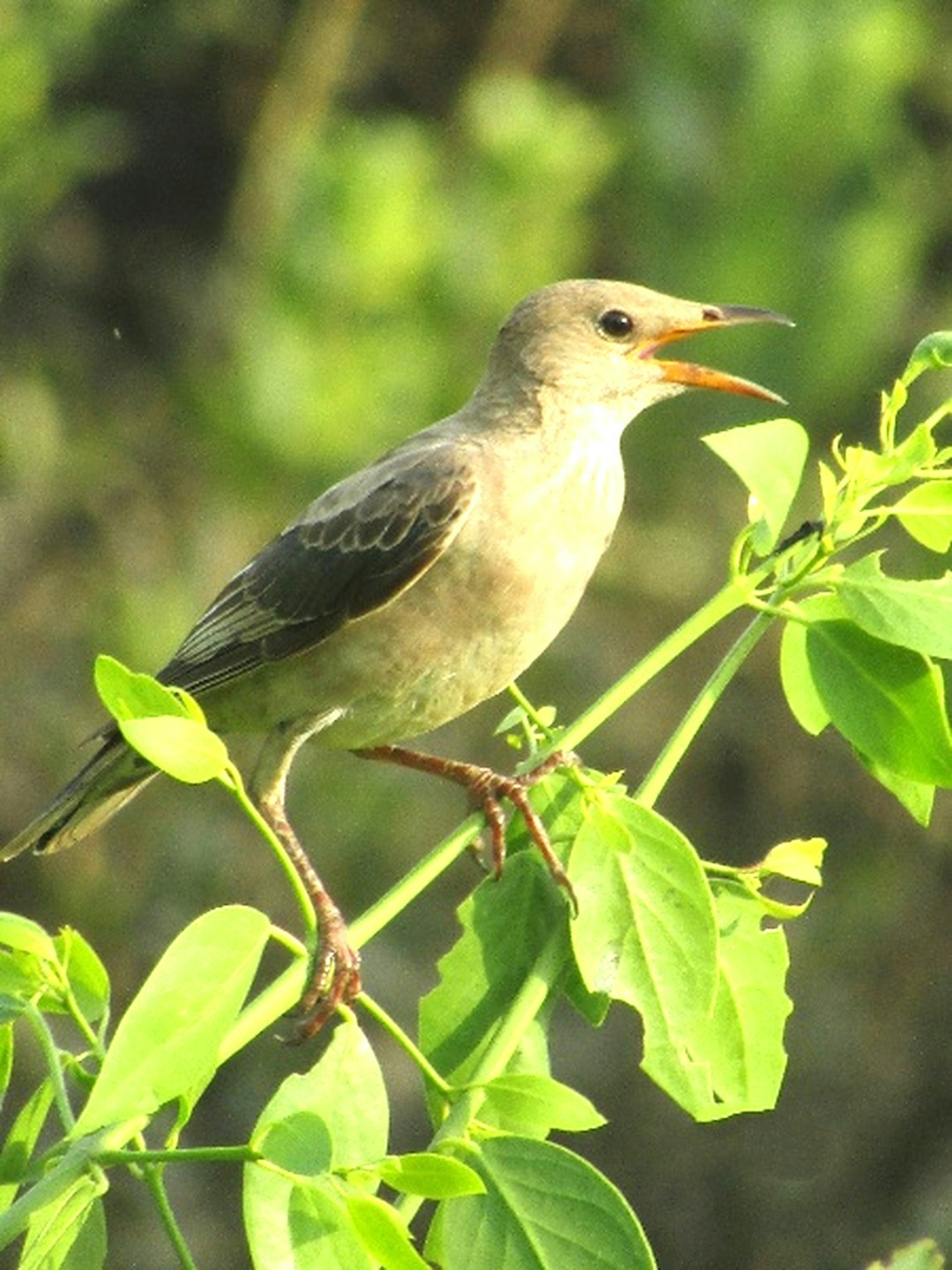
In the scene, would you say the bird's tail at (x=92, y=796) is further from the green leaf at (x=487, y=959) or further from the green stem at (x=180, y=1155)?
the green stem at (x=180, y=1155)

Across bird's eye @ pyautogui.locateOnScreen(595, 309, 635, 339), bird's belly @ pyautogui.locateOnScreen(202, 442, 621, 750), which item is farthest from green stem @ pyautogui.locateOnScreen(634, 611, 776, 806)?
bird's eye @ pyautogui.locateOnScreen(595, 309, 635, 339)

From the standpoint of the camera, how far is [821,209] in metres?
9.62

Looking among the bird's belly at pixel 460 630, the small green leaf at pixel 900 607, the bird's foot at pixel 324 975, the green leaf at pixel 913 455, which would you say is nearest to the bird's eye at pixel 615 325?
the bird's belly at pixel 460 630

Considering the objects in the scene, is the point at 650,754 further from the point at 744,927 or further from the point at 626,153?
the point at 744,927

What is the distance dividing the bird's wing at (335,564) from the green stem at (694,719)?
1868 mm

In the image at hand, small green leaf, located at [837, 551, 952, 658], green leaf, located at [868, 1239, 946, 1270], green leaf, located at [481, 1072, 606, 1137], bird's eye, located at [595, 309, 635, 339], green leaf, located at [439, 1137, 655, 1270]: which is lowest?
green leaf, located at [868, 1239, 946, 1270]

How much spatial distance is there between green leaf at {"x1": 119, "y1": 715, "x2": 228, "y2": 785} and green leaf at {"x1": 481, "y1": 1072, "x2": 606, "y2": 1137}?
1.40ft

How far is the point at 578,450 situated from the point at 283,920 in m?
4.73

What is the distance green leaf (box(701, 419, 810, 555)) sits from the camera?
9.75 feet

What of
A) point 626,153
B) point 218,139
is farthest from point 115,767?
point 218,139

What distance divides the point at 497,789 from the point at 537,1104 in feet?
3.92

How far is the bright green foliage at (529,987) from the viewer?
241 cm

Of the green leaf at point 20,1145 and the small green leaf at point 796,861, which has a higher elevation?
Answer: the green leaf at point 20,1145

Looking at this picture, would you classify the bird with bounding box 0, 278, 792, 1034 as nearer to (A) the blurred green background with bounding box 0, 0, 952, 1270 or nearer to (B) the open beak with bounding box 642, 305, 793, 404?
(B) the open beak with bounding box 642, 305, 793, 404
